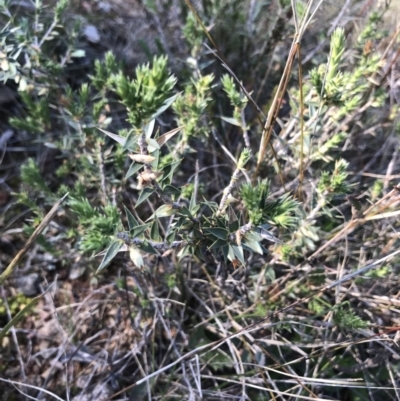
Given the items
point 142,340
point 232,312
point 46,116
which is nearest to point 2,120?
point 46,116

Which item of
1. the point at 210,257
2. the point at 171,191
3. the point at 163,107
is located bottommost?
the point at 210,257

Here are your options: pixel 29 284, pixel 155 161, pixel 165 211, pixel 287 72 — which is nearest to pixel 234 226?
pixel 165 211

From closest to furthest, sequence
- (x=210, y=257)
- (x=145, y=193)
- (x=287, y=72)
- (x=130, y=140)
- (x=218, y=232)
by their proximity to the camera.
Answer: (x=130, y=140), (x=145, y=193), (x=218, y=232), (x=287, y=72), (x=210, y=257)

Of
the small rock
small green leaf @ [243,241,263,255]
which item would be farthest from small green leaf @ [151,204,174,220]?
the small rock

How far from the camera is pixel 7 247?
1.99 metres

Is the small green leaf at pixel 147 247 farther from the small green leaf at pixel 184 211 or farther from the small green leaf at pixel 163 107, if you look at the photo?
the small green leaf at pixel 163 107

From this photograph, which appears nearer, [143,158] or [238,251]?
[143,158]

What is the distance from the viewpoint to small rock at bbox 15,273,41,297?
1.91 meters

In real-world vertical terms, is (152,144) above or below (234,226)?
above

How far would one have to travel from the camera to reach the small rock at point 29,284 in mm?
1912

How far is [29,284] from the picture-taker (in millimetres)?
1920

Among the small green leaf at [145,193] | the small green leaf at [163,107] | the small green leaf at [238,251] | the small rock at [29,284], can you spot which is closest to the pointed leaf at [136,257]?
the small green leaf at [145,193]

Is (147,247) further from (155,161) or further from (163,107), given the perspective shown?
(163,107)

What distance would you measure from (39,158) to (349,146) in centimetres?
149
